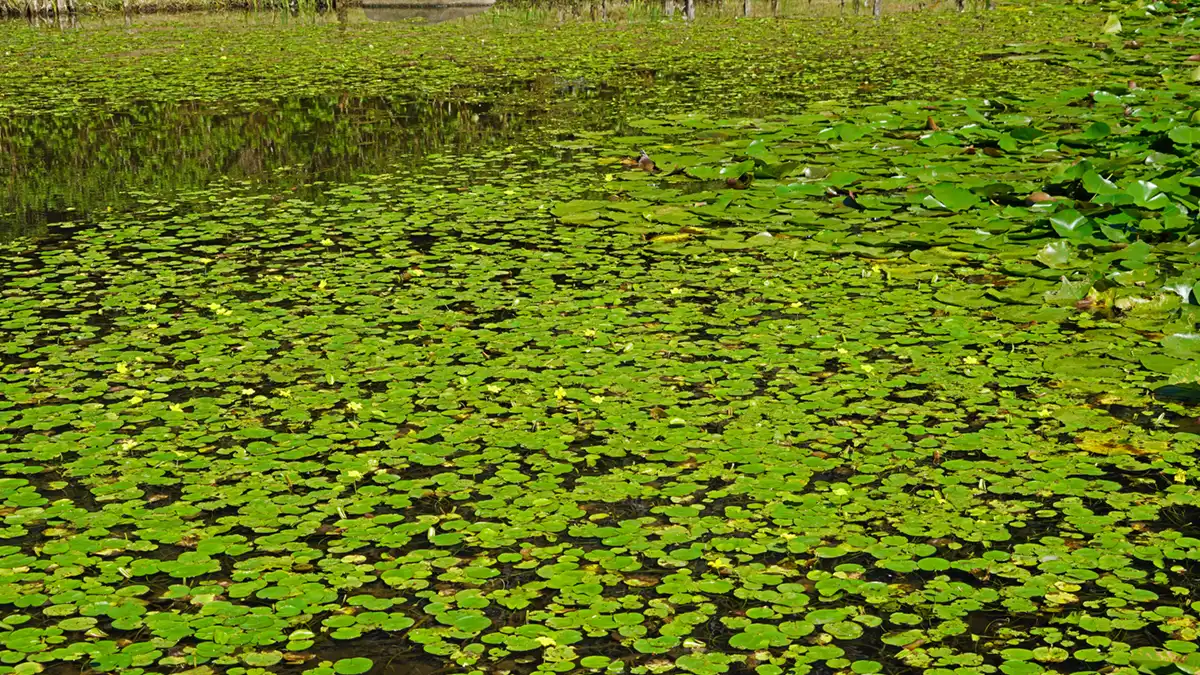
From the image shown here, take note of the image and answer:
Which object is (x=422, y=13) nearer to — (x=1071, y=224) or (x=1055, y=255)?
(x=1071, y=224)

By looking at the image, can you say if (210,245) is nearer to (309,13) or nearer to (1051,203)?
(1051,203)

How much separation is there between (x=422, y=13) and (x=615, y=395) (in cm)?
1682

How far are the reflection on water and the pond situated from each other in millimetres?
10299

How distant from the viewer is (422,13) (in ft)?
65.7

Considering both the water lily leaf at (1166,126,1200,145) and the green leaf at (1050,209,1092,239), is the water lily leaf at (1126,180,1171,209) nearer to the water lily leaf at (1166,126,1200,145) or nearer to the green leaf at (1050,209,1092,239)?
the green leaf at (1050,209,1092,239)

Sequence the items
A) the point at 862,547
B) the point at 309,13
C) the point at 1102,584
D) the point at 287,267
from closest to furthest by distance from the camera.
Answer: the point at 1102,584
the point at 862,547
the point at 287,267
the point at 309,13

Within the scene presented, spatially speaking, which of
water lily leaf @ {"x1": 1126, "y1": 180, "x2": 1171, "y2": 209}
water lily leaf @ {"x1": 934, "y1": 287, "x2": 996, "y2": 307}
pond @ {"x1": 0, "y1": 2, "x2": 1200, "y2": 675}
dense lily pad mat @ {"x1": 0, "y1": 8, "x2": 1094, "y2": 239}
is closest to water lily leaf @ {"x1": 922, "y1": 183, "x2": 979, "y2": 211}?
pond @ {"x1": 0, "y1": 2, "x2": 1200, "y2": 675}

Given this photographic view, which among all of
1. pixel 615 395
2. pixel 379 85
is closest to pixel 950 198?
pixel 615 395

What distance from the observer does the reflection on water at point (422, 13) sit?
19000 mm

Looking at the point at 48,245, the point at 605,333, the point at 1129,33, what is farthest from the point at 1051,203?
Answer: the point at 1129,33

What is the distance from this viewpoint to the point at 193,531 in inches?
136

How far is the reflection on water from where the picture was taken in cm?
1900

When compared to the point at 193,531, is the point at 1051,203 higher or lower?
higher

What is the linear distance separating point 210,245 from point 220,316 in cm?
120
